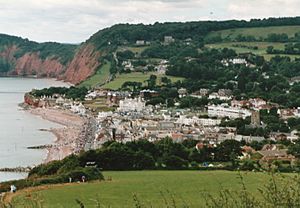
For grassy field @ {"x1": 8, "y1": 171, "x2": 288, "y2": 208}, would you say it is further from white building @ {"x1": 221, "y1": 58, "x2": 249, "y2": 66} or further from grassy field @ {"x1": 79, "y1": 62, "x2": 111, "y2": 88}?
grassy field @ {"x1": 79, "y1": 62, "x2": 111, "y2": 88}

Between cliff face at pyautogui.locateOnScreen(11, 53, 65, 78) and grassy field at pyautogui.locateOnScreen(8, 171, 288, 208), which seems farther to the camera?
cliff face at pyautogui.locateOnScreen(11, 53, 65, 78)

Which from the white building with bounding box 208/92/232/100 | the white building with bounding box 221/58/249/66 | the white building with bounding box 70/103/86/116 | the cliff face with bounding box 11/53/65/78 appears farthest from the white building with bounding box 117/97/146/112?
the cliff face with bounding box 11/53/65/78

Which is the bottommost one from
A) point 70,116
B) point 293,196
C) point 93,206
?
point 70,116

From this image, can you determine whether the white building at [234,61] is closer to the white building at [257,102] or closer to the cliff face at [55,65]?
the cliff face at [55,65]

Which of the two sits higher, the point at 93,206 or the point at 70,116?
the point at 93,206

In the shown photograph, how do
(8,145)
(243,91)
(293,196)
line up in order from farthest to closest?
1. (243,91)
2. (8,145)
3. (293,196)

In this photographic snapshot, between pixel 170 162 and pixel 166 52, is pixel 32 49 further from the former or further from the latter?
pixel 170 162

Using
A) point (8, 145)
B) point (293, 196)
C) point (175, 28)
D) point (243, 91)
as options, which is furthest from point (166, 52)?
point (293, 196)

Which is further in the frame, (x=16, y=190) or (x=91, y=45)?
(x=91, y=45)
